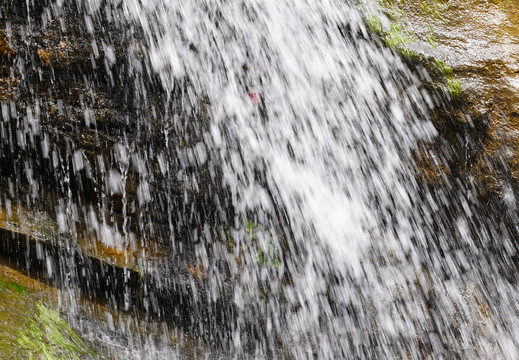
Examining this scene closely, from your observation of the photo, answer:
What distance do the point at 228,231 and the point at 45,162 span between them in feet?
6.01

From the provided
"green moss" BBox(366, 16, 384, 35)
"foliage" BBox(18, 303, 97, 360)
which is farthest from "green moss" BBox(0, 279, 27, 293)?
"green moss" BBox(366, 16, 384, 35)

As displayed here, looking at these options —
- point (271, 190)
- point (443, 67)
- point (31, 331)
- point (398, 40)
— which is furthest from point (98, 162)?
point (443, 67)

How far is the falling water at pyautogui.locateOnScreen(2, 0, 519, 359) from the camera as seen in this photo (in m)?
3.65

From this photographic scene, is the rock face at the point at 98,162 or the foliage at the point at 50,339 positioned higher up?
the rock face at the point at 98,162

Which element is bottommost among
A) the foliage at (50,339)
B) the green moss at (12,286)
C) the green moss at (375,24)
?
the foliage at (50,339)

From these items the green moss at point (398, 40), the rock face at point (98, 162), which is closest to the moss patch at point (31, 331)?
the rock face at point (98, 162)

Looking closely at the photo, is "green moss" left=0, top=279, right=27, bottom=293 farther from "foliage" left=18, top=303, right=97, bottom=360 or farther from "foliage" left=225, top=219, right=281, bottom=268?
"foliage" left=225, top=219, right=281, bottom=268

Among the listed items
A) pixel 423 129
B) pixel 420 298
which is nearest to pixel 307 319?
pixel 420 298

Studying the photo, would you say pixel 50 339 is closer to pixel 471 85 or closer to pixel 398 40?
pixel 398 40

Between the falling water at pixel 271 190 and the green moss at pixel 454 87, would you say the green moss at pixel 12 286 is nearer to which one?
the falling water at pixel 271 190

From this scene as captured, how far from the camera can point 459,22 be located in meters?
3.91

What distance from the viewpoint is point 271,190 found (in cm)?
409

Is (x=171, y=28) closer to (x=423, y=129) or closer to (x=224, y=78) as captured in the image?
(x=224, y=78)

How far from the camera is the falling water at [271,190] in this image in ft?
12.0
